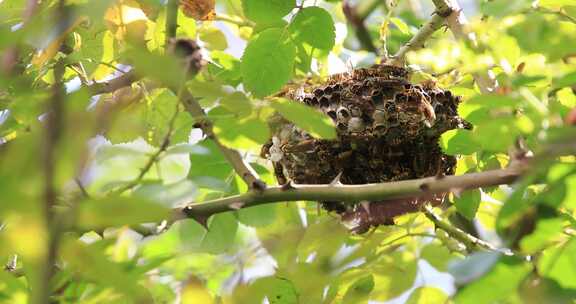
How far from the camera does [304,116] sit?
1.22 metres

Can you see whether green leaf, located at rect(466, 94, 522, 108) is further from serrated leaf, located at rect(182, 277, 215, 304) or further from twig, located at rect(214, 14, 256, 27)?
twig, located at rect(214, 14, 256, 27)

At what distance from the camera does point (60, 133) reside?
710mm

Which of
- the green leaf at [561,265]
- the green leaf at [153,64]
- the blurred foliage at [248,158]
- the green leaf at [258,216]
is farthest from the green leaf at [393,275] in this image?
the green leaf at [153,64]

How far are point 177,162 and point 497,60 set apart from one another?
119 centimetres

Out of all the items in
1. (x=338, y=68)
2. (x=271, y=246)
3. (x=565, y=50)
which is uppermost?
(x=565, y=50)

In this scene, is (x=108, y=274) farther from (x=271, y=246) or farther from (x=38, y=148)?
(x=271, y=246)

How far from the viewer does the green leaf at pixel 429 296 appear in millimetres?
2246

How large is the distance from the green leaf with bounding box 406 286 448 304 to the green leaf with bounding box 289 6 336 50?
697mm

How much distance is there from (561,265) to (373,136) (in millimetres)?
1012

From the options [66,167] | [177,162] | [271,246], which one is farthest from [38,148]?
[177,162]

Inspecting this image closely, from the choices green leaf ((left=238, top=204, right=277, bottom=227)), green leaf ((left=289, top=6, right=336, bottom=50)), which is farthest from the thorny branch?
green leaf ((left=238, top=204, right=277, bottom=227))

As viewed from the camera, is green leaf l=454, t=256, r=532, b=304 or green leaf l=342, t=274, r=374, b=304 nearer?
green leaf l=454, t=256, r=532, b=304

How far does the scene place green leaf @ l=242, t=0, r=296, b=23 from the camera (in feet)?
6.17

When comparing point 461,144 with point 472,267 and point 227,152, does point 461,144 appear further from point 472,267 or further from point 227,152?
point 472,267
